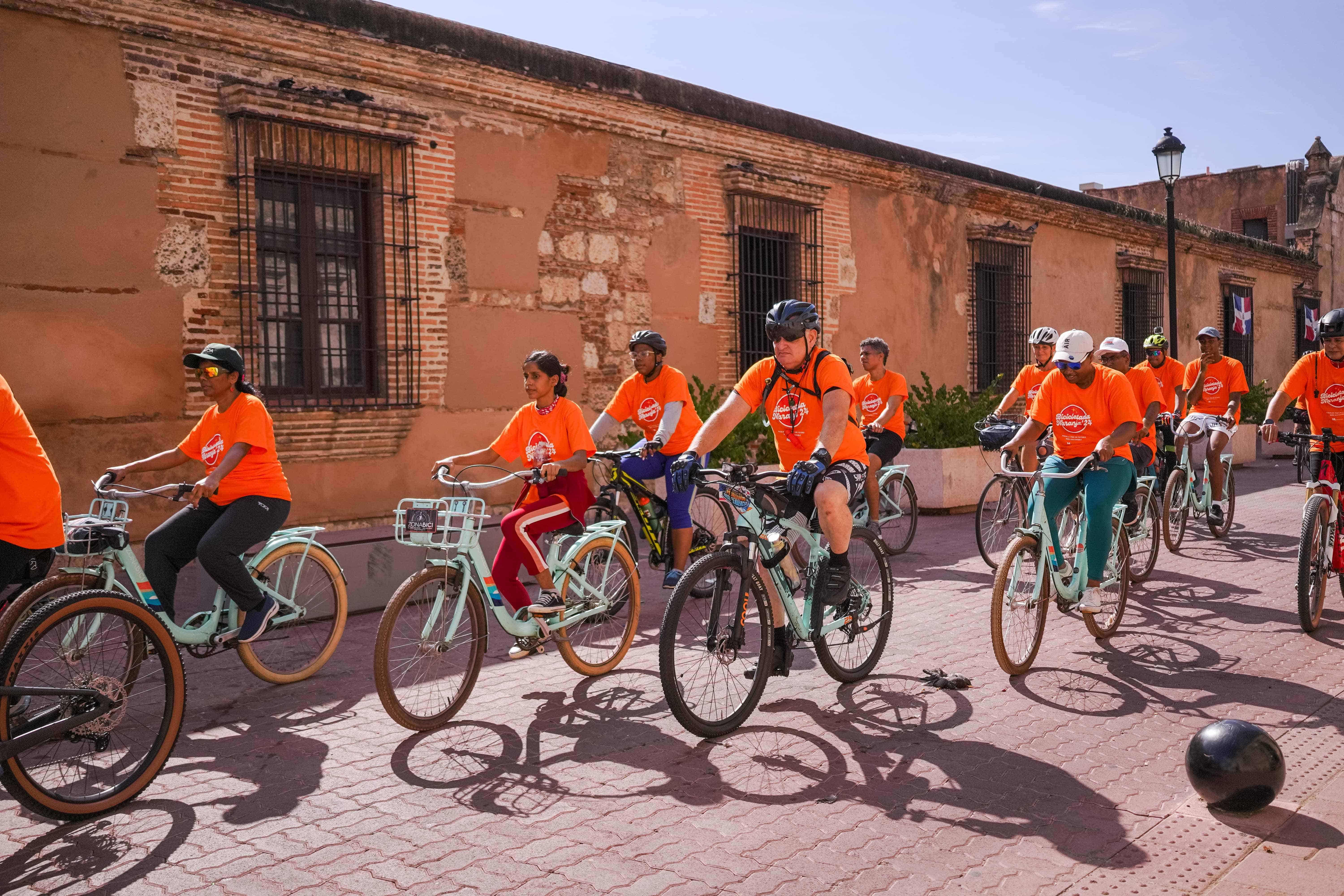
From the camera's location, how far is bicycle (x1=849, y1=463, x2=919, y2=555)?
9.93m

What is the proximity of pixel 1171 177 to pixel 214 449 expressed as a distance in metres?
15.3

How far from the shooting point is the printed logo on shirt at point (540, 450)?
605cm

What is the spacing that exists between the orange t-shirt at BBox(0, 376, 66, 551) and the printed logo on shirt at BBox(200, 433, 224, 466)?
1475 millimetres

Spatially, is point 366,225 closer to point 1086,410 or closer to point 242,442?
point 242,442

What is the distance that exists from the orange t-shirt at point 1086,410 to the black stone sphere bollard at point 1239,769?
2590mm

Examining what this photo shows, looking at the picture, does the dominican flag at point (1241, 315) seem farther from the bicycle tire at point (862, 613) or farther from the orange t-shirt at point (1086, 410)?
the bicycle tire at point (862, 613)

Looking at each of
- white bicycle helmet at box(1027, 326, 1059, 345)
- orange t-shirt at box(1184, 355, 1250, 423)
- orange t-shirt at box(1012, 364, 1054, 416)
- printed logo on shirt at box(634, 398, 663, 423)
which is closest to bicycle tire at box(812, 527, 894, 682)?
printed logo on shirt at box(634, 398, 663, 423)

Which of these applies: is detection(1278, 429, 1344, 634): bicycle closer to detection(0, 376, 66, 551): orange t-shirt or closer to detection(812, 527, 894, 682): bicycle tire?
detection(812, 527, 894, 682): bicycle tire

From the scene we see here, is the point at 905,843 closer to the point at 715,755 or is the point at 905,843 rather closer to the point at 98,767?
the point at 715,755

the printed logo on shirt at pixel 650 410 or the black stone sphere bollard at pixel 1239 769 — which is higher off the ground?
the printed logo on shirt at pixel 650 410

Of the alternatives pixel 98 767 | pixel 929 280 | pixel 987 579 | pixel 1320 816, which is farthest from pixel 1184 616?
pixel 929 280

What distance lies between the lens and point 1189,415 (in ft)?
35.3

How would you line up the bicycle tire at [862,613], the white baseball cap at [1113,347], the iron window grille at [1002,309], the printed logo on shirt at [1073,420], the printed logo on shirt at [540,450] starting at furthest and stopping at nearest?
the iron window grille at [1002,309]
the white baseball cap at [1113,347]
the printed logo on shirt at [1073,420]
the printed logo on shirt at [540,450]
the bicycle tire at [862,613]

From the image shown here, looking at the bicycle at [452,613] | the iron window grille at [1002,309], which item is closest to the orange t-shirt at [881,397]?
A: the bicycle at [452,613]
